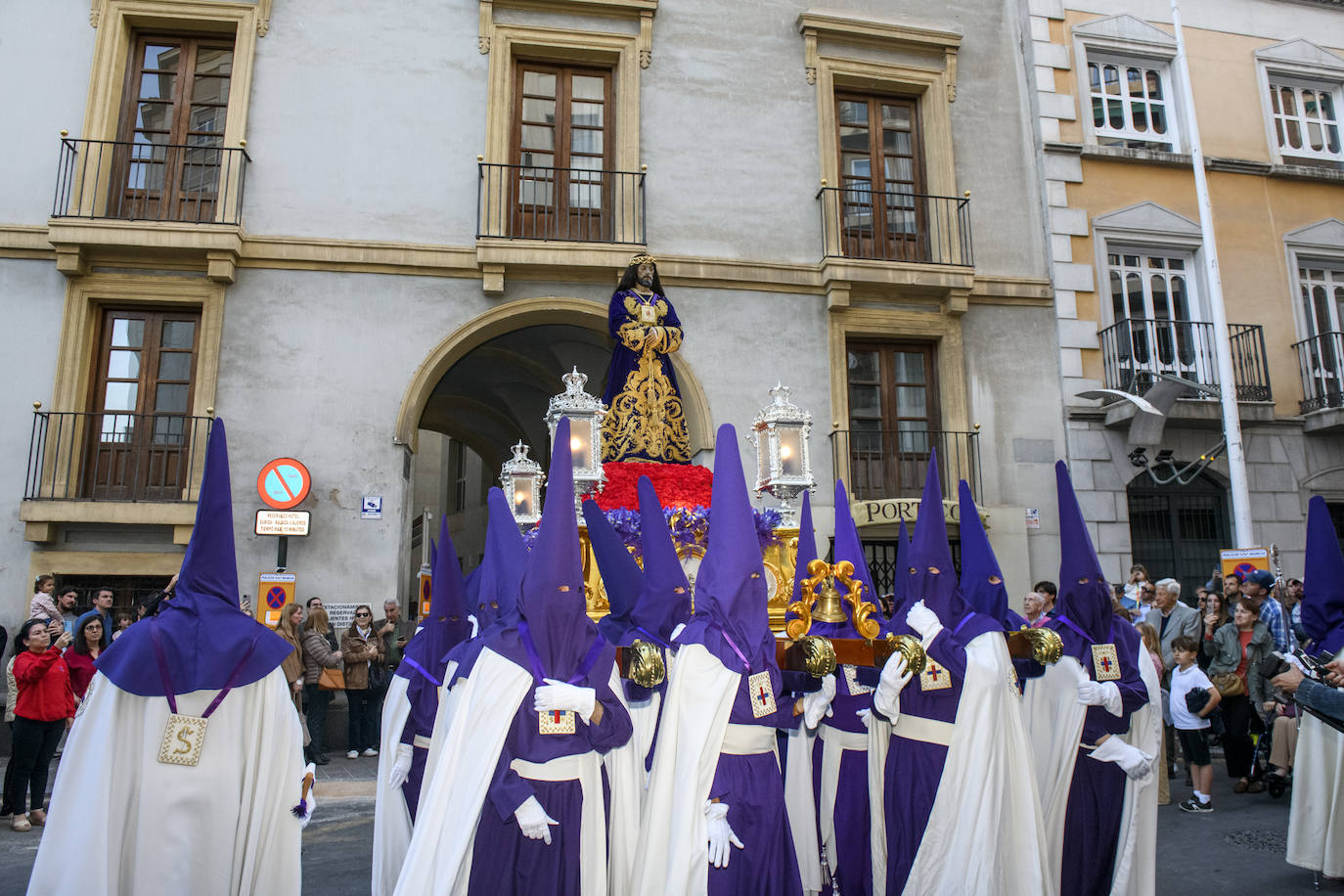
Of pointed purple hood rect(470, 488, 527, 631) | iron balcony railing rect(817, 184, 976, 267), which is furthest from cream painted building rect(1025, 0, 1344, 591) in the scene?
pointed purple hood rect(470, 488, 527, 631)

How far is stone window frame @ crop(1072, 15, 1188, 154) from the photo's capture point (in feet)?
47.7

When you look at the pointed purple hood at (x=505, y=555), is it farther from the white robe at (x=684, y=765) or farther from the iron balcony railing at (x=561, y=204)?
the iron balcony railing at (x=561, y=204)

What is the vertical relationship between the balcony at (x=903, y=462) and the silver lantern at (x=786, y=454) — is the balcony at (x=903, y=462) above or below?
above

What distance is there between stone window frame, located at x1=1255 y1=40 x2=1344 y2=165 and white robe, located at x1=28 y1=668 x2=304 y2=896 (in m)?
16.1

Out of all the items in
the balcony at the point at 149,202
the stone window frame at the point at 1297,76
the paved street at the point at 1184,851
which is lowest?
the paved street at the point at 1184,851

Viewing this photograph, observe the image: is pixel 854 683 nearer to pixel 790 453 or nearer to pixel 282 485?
pixel 790 453

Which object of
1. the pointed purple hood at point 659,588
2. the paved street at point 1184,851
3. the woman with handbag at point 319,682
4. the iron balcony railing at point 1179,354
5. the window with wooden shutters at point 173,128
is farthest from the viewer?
the iron balcony railing at point 1179,354

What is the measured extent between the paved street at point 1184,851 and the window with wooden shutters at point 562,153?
752 centimetres

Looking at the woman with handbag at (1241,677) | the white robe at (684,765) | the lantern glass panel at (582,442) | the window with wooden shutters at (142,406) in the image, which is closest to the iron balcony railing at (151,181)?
the window with wooden shutters at (142,406)

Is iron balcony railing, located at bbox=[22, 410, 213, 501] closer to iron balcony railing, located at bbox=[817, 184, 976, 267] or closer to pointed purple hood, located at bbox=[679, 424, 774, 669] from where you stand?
iron balcony railing, located at bbox=[817, 184, 976, 267]

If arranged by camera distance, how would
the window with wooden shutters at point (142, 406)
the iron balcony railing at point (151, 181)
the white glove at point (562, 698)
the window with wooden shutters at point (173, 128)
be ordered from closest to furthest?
the white glove at point (562, 698) < the window with wooden shutters at point (142, 406) < the iron balcony railing at point (151, 181) < the window with wooden shutters at point (173, 128)

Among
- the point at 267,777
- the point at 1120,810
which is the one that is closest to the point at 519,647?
the point at 267,777

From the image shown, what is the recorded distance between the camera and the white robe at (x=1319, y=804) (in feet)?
19.2

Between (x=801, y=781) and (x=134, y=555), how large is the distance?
898cm
